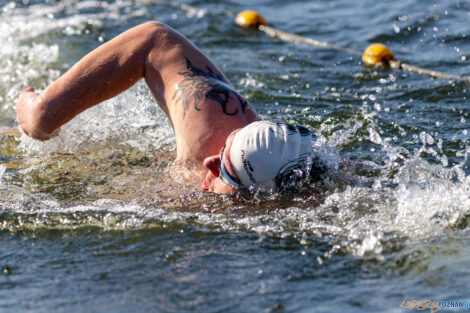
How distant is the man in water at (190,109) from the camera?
3.81 meters

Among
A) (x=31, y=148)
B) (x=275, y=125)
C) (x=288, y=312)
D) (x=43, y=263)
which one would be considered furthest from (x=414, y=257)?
(x=31, y=148)

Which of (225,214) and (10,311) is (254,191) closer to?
(225,214)

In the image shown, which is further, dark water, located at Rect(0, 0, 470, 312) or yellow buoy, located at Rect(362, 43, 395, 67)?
yellow buoy, located at Rect(362, 43, 395, 67)

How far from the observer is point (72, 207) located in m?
4.16

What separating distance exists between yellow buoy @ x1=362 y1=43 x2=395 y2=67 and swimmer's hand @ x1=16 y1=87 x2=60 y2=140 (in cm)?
400

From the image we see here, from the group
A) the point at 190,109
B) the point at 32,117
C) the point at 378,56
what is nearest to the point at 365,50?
the point at 378,56

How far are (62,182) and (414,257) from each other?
99.4 inches

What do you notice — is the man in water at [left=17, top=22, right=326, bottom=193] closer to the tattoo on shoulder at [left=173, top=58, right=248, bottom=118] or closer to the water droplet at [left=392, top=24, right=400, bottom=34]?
the tattoo on shoulder at [left=173, top=58, right=248, bottom=118]

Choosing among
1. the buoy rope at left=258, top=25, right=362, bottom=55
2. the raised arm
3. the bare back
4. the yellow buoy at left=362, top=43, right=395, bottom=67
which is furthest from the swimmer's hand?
the buoy rope at left=258, top=25, right=362, bottom=55

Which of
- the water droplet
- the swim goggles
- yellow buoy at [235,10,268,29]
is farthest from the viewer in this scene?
yellow buoy at [235,10,268,29]

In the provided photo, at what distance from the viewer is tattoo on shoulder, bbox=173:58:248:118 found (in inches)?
169

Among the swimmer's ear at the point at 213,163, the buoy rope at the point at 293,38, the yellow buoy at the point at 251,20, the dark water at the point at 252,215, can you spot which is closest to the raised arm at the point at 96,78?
the dark water at the point at 252,215

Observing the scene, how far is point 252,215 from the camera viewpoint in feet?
13.2

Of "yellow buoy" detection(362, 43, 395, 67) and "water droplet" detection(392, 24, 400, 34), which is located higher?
"water droplet" detection(392, 24, 400, 34)
